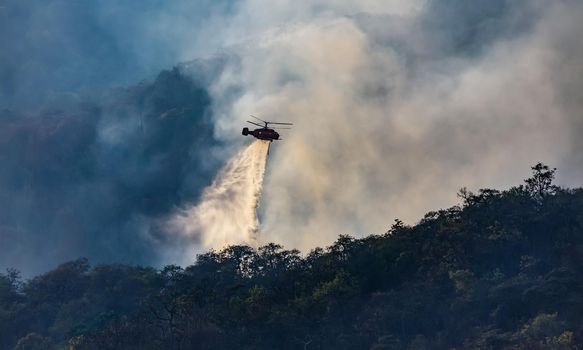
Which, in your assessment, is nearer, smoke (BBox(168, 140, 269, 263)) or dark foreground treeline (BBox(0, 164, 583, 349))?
dark foreground treeline (BBox(0, 164, 583, 349))

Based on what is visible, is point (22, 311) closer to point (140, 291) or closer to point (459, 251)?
A: point (140, 291)

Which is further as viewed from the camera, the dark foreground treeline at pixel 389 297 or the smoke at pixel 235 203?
the smoke at pixel 235 203

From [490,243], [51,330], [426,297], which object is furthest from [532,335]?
[51,330]

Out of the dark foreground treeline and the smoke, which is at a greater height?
the smoke

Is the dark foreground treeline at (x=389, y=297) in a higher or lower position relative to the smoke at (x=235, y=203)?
lower
